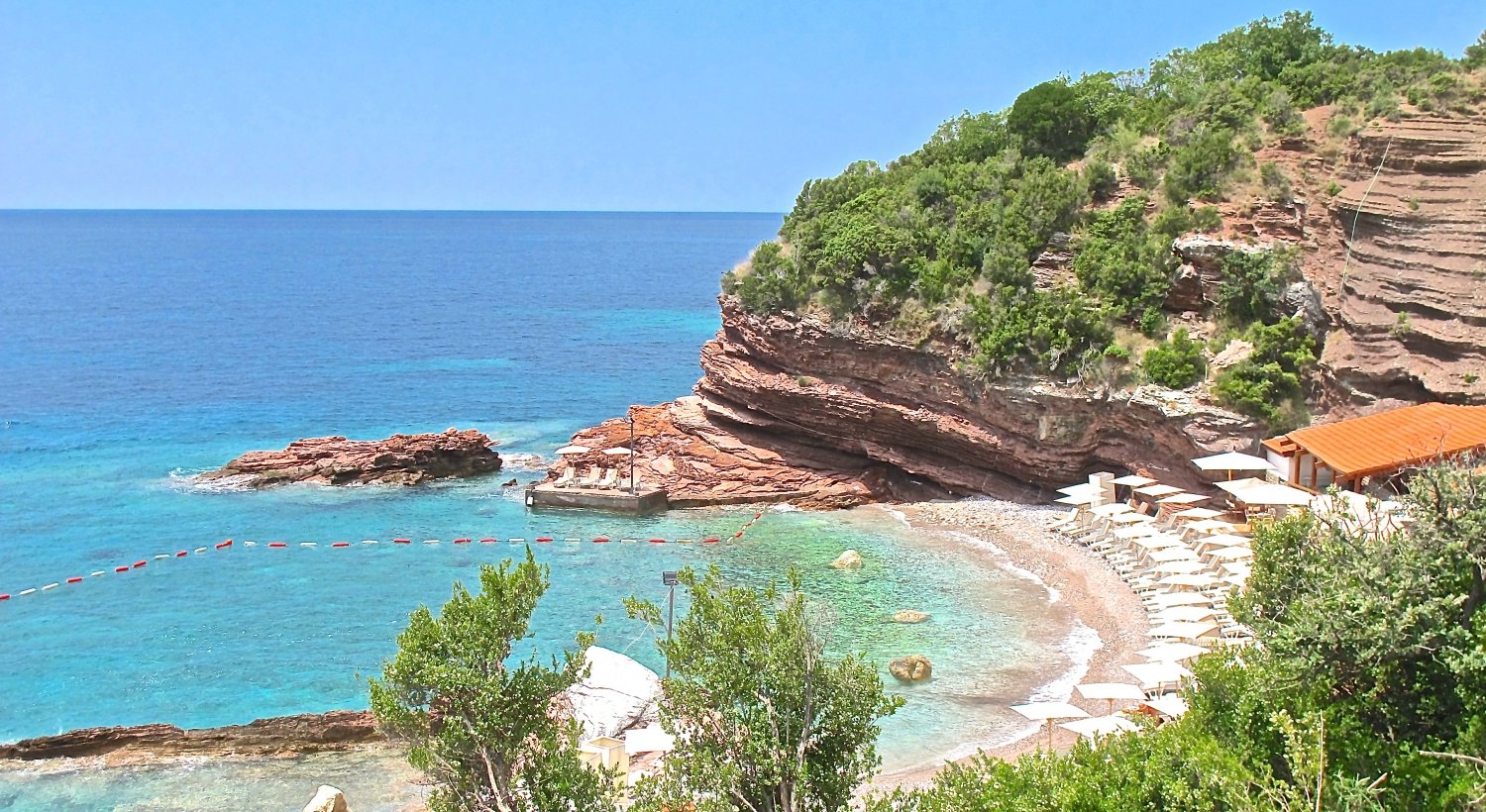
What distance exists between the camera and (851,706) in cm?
1490

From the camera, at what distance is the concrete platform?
40500mm

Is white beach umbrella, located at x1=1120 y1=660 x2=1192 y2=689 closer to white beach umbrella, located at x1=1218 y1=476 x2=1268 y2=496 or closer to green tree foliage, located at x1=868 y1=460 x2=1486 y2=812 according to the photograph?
green tree foliage, located at x1=868 y1=460 x2=1486 y2=812

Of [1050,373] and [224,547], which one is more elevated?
[1050,373]

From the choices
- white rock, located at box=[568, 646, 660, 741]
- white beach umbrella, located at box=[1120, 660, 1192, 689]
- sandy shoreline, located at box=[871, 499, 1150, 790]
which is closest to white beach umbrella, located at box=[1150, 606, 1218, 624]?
sandy shoreline, located at box=[871, 499, 1150, 790]

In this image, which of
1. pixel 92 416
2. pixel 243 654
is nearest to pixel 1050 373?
pixel 243 654

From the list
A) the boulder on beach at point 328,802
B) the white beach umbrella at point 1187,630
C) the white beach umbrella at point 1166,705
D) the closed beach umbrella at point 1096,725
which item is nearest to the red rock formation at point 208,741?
the boulder on beach at point 328,802

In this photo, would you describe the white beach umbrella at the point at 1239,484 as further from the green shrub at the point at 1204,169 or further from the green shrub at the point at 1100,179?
the green shrub at the point at 1100,179

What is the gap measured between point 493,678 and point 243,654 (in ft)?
51.7

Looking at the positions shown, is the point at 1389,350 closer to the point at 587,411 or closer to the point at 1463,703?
the point at 1463,703

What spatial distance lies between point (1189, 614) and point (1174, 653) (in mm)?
2541

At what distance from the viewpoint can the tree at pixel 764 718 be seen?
47.4 feet

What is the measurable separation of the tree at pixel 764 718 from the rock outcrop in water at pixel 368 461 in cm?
3194

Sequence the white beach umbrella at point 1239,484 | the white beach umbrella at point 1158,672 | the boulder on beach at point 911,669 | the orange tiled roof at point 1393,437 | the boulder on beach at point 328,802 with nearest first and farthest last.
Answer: the boulder on beach at point 328,802, the white beach umbrella at point 1158,672, the boulder on beach at point 911,669, the orange tiled roof at point 1393,437, the white beach umbrella at point 1239,484

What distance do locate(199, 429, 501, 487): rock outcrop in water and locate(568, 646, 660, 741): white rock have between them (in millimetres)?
23382
